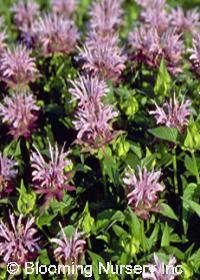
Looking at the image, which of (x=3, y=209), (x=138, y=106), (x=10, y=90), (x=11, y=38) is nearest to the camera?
(x=3, y=209)

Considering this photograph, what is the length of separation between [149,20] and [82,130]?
0.85 m

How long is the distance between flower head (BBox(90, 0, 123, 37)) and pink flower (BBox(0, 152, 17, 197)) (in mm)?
728

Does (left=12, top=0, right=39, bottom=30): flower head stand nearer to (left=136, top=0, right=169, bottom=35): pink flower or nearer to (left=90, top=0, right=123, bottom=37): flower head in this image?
(left=90, top=0, right=123, bottom=37): flower head

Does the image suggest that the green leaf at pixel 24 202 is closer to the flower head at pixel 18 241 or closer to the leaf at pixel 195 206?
the flower head at pixel 18 241

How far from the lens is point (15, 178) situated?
6.41 feet

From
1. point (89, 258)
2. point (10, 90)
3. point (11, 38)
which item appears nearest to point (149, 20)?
point (10, 90)

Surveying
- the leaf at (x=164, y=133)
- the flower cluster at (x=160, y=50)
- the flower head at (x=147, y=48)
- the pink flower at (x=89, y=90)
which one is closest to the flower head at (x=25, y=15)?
the flower head at (x=147, y=48)

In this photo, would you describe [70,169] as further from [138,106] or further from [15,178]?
[138,106]

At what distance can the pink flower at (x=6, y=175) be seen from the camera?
1.87 meters

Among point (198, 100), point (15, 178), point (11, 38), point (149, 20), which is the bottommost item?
point (15, 178)

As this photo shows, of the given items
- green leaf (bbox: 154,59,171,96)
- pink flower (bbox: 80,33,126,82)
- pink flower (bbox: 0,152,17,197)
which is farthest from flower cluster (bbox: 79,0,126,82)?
pink flower (bbox: 0,152,17,197)

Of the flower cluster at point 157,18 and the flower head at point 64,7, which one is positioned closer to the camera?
the flower cluster at point 157,18

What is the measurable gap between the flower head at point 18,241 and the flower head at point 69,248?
86mm

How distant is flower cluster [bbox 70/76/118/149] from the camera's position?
5.97ft
